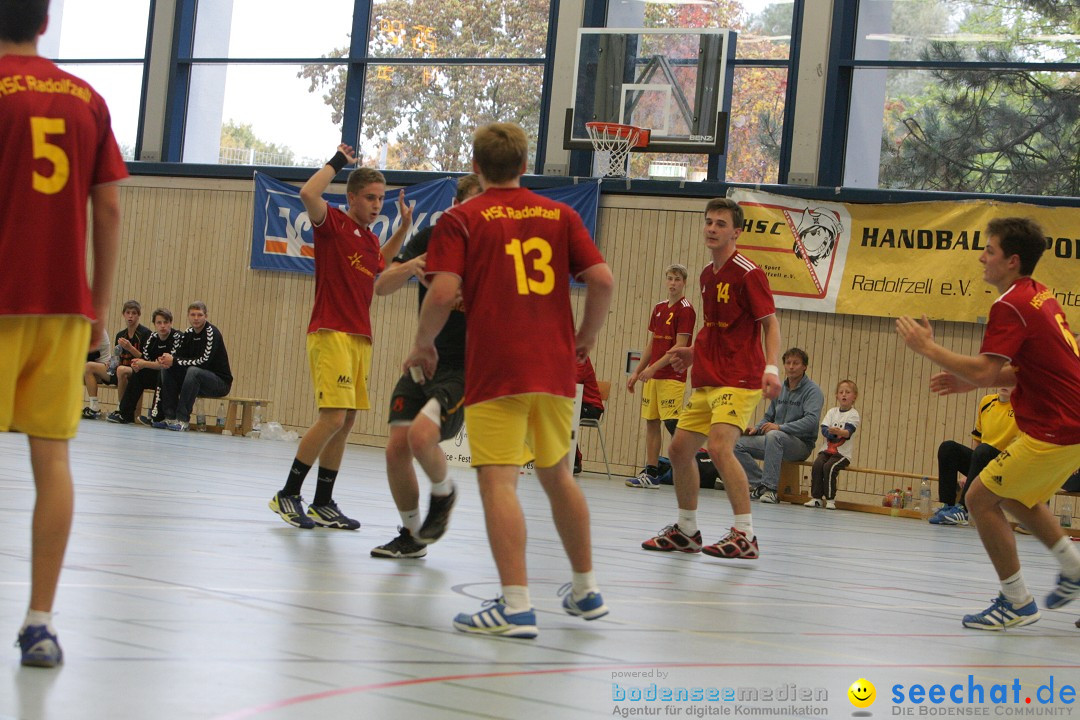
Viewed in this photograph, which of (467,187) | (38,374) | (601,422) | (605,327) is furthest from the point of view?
(605,327)

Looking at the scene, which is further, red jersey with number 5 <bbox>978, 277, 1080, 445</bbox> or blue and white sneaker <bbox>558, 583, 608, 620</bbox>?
red jersey with number 5 <bbox>978, 277, 1080, 445</bbox>

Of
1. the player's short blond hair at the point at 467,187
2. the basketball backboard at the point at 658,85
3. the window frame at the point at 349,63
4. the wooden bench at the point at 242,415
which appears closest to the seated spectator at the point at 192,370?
the wooden bench at the point at 242,415

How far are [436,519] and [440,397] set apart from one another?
522 mm

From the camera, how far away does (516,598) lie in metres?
3.77

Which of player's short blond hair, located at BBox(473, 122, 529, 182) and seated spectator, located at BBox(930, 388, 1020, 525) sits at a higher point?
player's short blond hair, located at BBox(473, 122, 529, 182)

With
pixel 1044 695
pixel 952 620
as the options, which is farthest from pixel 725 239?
pixel 1044 695

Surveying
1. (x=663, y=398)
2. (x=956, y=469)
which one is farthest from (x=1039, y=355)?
(x=663, y=398)

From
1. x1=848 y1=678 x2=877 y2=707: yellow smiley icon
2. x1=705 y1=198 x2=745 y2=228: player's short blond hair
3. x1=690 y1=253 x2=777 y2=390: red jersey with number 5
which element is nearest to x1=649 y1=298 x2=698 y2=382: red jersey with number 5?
x1=690 y1=253 x2=777 y2=390: red jersey with number 5

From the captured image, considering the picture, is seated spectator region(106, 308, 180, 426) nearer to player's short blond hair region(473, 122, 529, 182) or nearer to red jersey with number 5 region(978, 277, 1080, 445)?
player's short blond hair region(473, 122, 529, 182)

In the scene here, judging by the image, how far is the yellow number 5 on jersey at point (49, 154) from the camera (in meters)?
2.98

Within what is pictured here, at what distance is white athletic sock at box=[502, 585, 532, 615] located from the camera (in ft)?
12.3

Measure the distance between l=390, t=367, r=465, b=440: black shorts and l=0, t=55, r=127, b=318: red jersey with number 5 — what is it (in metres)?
2.28

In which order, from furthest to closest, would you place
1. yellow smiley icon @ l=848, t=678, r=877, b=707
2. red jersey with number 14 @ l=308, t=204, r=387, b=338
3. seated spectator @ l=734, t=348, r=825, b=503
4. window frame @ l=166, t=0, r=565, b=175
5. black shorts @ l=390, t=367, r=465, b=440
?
window frame @ l=166, t=0, r=565, b=175
seated spectator @ l=734, t=348, r=825, b=503
red jersey with number 14 @ l=308, t=204, r=387, b=338
black shorts @ l=390, t=367, r=465, b=440
yellow smiley icon @ l=848, t=678, r=877, b=707

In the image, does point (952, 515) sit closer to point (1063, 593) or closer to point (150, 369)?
point (1063, 593)
